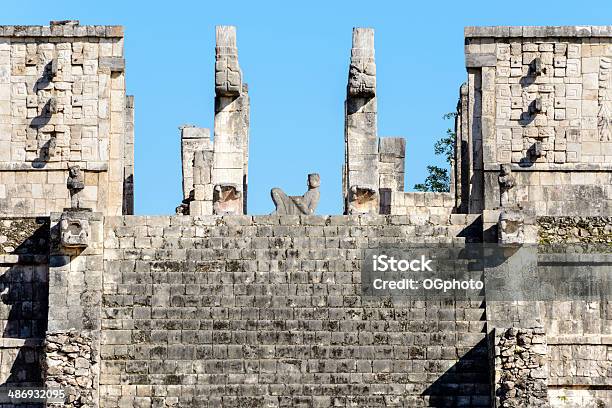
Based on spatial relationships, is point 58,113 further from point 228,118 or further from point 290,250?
point 290,250

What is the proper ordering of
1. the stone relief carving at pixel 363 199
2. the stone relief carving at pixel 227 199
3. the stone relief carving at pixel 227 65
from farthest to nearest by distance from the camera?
the stone relief carving at pixel 227 65
the stone relief carving at pixel 227 199
the stone relief carving at pixel 363 199

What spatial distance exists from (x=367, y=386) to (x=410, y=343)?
3.50ft

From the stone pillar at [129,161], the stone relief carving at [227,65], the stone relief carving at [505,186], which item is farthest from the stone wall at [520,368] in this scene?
the stone pillar at [129,161]

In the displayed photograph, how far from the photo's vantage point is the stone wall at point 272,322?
3356cm

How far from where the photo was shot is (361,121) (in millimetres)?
39281

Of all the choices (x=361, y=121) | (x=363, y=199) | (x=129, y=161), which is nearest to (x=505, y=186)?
(x=363, y=199)

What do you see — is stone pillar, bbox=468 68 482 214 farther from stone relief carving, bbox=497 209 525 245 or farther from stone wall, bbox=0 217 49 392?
stone wall, bbox=0 217 49 392

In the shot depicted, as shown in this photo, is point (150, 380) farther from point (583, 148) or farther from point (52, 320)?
point (583, 148)

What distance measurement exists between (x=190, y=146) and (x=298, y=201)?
8.14 meters

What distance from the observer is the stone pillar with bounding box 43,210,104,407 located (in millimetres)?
33719

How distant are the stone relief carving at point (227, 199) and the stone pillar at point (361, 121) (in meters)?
1.97

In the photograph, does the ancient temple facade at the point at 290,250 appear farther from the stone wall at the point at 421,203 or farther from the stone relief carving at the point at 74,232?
the stone wall at the point at 421,203

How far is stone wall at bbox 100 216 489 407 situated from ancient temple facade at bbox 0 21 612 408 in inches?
1.3

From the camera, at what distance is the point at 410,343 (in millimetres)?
34031
